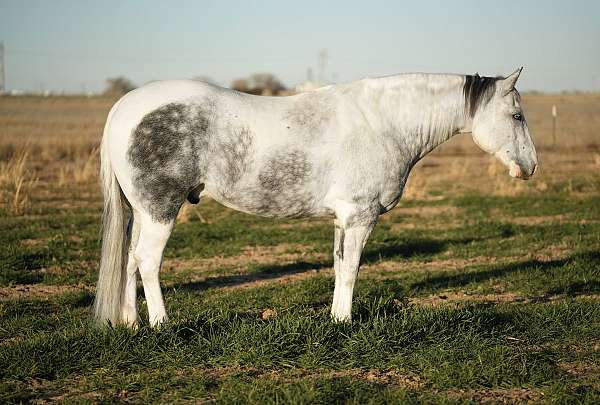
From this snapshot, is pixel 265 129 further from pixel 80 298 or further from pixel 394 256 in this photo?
pixel 394 256

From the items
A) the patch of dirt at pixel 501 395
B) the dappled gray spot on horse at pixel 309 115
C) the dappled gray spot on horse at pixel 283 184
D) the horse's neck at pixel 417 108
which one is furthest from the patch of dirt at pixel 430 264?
the patch of dirt at pixel 501 395

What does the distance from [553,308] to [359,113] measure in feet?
8.62

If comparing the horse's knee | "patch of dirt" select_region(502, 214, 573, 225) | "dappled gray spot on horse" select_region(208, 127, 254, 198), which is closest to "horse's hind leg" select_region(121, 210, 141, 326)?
the horse's knee

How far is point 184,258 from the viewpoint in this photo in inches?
365

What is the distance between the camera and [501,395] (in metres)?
4.50

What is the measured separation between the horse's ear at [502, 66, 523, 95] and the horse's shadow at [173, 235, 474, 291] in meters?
3.72

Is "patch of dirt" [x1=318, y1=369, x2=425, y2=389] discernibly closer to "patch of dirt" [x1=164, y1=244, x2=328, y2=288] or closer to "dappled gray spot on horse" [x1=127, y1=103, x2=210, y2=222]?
"dappled gray spot on horse" [x1=127, y1=103, x2=210, y2=222]

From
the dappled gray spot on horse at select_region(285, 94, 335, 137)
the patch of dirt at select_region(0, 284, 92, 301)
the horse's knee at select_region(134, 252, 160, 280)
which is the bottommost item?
the patch of dirt at select_region(0, 284, 92, 301)

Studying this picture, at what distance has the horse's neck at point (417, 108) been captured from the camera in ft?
18.9

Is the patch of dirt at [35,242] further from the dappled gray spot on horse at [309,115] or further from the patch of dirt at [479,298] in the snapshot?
the dappled gray spot on horse at [309,115]

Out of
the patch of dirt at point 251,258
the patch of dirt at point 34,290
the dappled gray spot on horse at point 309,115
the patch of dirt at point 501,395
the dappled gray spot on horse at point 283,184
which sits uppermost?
the dappled gray spot on horse at point 309,115

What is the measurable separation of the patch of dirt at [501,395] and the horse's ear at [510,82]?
2592mm

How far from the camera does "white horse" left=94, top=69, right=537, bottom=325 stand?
5.25 meters

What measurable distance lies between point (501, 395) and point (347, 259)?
171 centimetres
